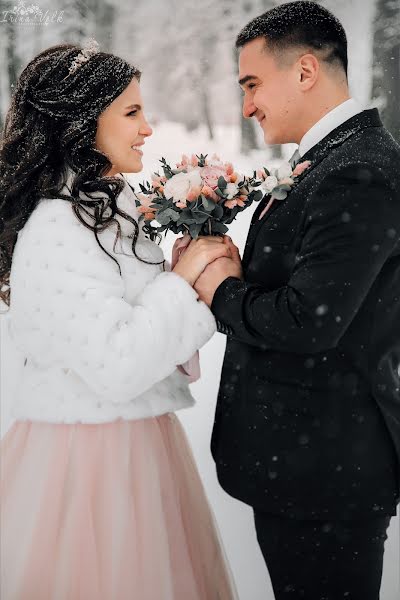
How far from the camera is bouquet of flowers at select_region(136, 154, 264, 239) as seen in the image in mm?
1760

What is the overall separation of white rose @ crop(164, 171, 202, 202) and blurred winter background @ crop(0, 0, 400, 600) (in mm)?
2128

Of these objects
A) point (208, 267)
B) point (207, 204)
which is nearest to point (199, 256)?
point (208, 267)

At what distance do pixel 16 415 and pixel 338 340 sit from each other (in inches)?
39.1

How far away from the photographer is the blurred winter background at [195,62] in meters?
3.63

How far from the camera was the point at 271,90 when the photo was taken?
72.8 inches

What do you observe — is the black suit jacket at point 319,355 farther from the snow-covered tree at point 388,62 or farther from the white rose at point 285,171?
the snow-covered tree at point 388,62

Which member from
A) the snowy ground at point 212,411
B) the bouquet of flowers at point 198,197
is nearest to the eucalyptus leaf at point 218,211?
the bouquet of flowers at point 198,197

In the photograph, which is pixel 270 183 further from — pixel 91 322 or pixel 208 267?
pixel 91 322

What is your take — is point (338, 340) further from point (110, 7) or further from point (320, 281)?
point (110, 7)

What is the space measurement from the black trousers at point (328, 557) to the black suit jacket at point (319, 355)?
5 centimetres

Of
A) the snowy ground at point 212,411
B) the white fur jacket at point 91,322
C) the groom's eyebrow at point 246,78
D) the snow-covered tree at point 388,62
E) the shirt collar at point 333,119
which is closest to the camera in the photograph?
the white fur jacket at point 91,322

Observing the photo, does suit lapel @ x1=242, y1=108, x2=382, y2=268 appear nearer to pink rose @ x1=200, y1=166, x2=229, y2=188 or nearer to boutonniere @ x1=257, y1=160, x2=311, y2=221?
boutonniere @ x1=257, y1=160, x2=311, y2=221

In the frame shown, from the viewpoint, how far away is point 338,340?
1.61 meters

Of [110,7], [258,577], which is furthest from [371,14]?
[258,577]
